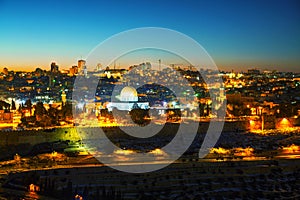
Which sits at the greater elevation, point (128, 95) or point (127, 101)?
point (128, 95)

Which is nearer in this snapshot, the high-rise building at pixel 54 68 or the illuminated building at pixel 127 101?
the illuminated building at pixel 127 101

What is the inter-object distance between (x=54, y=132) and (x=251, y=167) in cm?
534

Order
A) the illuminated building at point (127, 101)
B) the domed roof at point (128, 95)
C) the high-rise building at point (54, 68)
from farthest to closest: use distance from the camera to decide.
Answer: the high-rise building at point (54, 68), the domed roof at point (128, 95), the illuminated building at point (127, 101)

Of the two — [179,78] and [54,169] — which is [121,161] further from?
[179,78]

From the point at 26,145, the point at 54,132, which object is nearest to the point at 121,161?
the point at 26,145

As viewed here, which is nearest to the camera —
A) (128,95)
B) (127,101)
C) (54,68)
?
(127,101)

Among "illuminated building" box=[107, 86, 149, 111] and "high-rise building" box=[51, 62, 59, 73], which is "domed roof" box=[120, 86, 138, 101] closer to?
"illuminated building" box=[107, 86, 149, 111]

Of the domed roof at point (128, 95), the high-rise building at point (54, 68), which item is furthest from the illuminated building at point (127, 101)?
the high-rise building at point (54, 68)

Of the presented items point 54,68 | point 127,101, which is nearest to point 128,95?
point 127,101

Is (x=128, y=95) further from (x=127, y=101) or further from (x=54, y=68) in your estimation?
(x=54, y=68)

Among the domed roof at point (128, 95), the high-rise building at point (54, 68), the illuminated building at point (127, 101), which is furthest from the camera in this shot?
the high-rise building at point (54, 68)

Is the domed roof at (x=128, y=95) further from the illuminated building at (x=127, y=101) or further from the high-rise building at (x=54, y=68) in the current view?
the high-rise building at (x=54, y=68)

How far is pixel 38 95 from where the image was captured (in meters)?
23.7

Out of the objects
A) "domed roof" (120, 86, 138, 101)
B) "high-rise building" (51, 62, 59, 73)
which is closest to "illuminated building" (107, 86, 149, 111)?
"domed roof" (120, 86, 138, 101)
